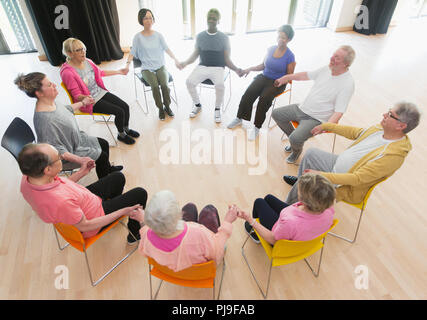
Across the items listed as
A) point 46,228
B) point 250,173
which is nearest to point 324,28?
point 250,173

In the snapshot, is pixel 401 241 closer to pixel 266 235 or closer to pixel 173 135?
pixel 266 235

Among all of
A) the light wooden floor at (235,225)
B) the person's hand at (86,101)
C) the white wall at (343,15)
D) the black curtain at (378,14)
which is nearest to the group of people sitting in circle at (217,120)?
the person's hand at (86,101)

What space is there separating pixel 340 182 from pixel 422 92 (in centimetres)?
382

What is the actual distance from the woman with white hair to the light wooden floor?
70 centimetres

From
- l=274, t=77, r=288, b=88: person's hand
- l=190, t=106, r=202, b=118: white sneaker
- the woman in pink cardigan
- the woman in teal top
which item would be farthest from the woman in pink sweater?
the woman in teal top

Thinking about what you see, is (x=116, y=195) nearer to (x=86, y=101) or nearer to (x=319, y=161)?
(x=86, y=101)

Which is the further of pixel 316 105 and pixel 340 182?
pixel 316 105

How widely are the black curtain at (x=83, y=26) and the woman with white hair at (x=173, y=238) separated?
469 centimetres

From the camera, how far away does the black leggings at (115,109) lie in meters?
3.24

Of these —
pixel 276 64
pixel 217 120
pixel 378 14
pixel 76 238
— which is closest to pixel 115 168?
pixel 76 238

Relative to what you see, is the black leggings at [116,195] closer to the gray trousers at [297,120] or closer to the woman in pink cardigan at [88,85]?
the woman in pink cardigan at [88,85]

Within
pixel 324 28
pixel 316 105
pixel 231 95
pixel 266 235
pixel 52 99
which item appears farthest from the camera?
pixel 324 28

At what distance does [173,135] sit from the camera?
3674 mm

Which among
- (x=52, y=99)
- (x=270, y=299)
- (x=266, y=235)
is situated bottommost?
(x=270, y=299)
